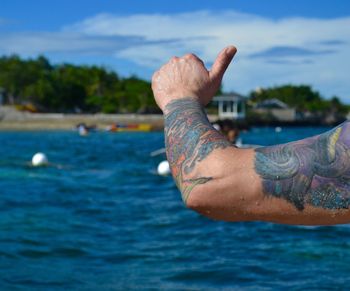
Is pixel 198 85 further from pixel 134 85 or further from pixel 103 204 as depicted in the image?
pixel 134 85

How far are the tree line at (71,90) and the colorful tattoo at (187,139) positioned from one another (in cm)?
10946

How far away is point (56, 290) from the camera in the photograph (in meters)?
6.35

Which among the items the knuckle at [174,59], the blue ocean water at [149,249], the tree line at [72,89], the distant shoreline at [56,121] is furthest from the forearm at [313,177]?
the tree line at [72,89]

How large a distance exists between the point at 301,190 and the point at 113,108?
114 metres

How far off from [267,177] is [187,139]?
25 cm

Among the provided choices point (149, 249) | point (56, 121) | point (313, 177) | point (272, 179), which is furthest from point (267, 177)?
point (56, 121)

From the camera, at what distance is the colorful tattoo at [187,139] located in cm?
197

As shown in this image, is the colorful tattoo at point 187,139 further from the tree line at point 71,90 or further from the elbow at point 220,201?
the tree line at point 71,90

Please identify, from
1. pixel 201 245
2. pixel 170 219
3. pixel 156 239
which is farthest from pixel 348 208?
pixel 170 219

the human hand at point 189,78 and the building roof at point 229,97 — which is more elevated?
the human hand at point 189,78

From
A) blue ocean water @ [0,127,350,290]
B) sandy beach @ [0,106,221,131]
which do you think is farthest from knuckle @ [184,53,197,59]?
sandy beach @ [0,106,221,131]

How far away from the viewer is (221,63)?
7.23 feet

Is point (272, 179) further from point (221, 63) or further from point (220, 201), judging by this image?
point (221, 63)

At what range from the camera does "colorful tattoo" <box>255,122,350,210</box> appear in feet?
6.22
